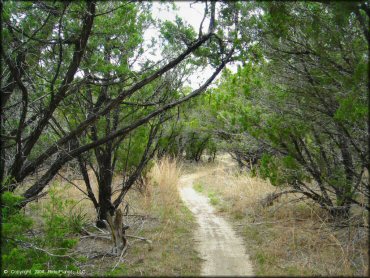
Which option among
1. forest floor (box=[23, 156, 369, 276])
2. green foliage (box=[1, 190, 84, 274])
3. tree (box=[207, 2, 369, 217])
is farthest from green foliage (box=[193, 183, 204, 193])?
green foliage (box=[1, 190, 84, 274])

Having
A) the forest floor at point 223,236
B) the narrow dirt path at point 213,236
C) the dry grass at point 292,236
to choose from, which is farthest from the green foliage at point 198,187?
the dry grass at point 292,236

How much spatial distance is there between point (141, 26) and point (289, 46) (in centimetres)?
265

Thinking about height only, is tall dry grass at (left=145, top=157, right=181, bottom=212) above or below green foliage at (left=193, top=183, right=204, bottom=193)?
above

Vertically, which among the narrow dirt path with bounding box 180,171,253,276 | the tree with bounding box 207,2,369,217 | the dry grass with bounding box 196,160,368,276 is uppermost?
the tree with bounding box 207,2,369,217

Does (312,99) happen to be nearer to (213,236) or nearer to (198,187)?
(213,236)

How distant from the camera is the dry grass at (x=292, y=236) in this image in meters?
3.42

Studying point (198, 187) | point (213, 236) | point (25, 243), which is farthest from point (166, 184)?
point (25, 243)

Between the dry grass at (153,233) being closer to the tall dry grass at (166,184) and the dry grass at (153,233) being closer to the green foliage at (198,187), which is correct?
the tall dry grass at (166,184)

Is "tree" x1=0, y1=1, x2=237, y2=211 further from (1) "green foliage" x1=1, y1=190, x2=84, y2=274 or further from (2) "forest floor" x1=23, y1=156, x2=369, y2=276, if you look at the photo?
(2) "forest floor" x1=23, y1=156, x2=369, y2=276

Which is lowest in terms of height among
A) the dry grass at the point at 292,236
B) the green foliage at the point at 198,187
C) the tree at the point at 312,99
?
the green foliage at the point at 198,187

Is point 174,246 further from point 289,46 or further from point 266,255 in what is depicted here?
point 289,46

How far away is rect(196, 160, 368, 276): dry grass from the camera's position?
3.42 meters

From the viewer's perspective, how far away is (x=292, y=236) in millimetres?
5332

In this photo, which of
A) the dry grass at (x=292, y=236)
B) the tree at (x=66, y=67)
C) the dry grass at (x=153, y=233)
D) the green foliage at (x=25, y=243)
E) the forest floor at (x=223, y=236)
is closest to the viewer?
the green foliage at (x=25, y=243)
